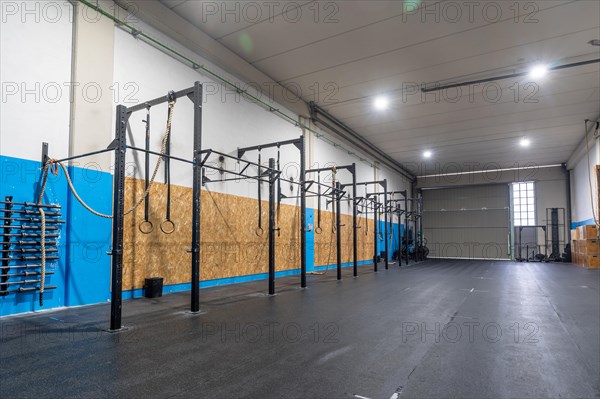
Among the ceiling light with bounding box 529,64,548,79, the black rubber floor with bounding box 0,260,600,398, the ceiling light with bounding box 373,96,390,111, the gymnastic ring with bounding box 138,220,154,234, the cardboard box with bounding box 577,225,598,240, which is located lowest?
the black rubber floor with bounding box 0,260,600,398

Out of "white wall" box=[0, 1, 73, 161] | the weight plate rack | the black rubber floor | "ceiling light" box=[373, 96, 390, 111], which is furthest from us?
"ceiling light" box=[373, 96, 390, 111]

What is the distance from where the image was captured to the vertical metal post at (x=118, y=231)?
3115 mm

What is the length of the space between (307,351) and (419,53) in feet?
18.5

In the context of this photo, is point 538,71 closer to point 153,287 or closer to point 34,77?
point 153,287

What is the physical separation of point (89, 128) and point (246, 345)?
313 cm

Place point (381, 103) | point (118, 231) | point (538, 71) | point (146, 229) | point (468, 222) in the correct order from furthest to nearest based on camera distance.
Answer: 1. point (468, 222)
2. point (381, 103)
3. point (538, 71)
4. point (146, 229)
5. point (118, 231)

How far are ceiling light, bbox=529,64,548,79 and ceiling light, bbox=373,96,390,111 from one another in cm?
284

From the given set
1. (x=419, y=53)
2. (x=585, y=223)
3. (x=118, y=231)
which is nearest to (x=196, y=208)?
(x=118, y=231)

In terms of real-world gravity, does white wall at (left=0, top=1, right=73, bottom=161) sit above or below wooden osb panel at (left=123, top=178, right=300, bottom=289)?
above

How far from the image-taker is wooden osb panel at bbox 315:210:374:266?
9.30m

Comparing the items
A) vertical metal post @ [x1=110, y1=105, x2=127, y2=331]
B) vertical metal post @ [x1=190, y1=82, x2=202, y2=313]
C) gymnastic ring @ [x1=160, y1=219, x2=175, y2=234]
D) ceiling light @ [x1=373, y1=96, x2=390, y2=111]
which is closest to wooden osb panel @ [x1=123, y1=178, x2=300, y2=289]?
gymnastic ring @ [x1=160, y1=219, x2=175, y2=234]

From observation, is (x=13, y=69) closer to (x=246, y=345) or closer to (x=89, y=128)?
(x=89, y=128)

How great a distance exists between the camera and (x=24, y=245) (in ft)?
11.9

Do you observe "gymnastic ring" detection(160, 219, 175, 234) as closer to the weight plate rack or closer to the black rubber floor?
the black rubber floor
